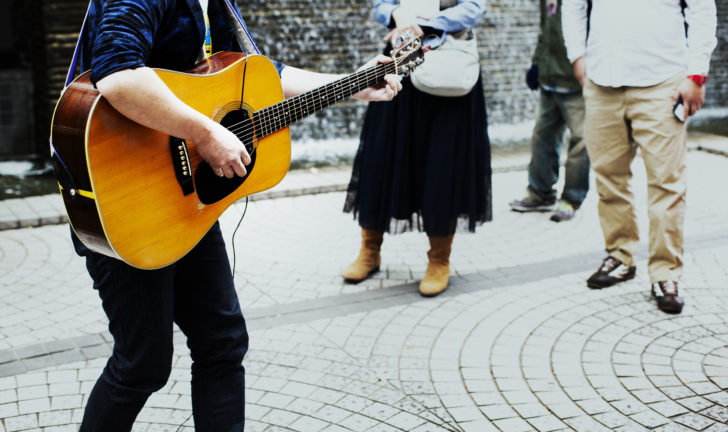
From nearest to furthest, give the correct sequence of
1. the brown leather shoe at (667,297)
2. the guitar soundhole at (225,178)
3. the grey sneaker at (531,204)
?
the guitar soundhole at (225,178)
the brown leather shoe at (667,297)
the grey sneaker at (531,204)

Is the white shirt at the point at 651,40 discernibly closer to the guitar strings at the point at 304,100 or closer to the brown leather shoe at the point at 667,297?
the brown leather shoe at the point at 667,297

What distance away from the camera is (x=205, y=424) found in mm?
2643

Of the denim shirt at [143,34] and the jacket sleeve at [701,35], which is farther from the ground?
the denim shirt at [143,34]

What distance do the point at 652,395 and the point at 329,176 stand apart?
15.3ft

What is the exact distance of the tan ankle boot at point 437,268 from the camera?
4.77 m

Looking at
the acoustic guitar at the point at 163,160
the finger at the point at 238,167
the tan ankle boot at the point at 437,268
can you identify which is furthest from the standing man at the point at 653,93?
the finger at the point at 238,167

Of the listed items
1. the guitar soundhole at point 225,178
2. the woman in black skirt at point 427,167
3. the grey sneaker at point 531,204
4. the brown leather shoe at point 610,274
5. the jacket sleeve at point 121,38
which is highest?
the jacket sleeve at point 121,38

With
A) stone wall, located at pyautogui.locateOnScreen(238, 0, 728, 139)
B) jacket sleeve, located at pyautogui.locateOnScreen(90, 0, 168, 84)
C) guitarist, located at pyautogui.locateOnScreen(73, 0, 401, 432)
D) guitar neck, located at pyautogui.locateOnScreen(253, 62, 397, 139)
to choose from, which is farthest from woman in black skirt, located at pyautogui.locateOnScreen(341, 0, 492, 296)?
stone wall, located at pyautogui.locateOnScreen(238, 0, 728, 139)

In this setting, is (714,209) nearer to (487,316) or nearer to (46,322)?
(487,316)

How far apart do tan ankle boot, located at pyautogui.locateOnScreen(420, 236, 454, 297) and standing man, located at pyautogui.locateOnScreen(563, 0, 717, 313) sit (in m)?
1.10

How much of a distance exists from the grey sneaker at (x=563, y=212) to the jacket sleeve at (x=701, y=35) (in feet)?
7.18

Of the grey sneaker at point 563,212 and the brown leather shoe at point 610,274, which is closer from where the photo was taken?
the brown leather shoe at point 610,274

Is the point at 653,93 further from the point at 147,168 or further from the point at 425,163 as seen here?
the point at 147,168

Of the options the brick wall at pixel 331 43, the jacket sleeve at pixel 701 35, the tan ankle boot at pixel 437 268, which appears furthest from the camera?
the brick wall at pixel 331 43
